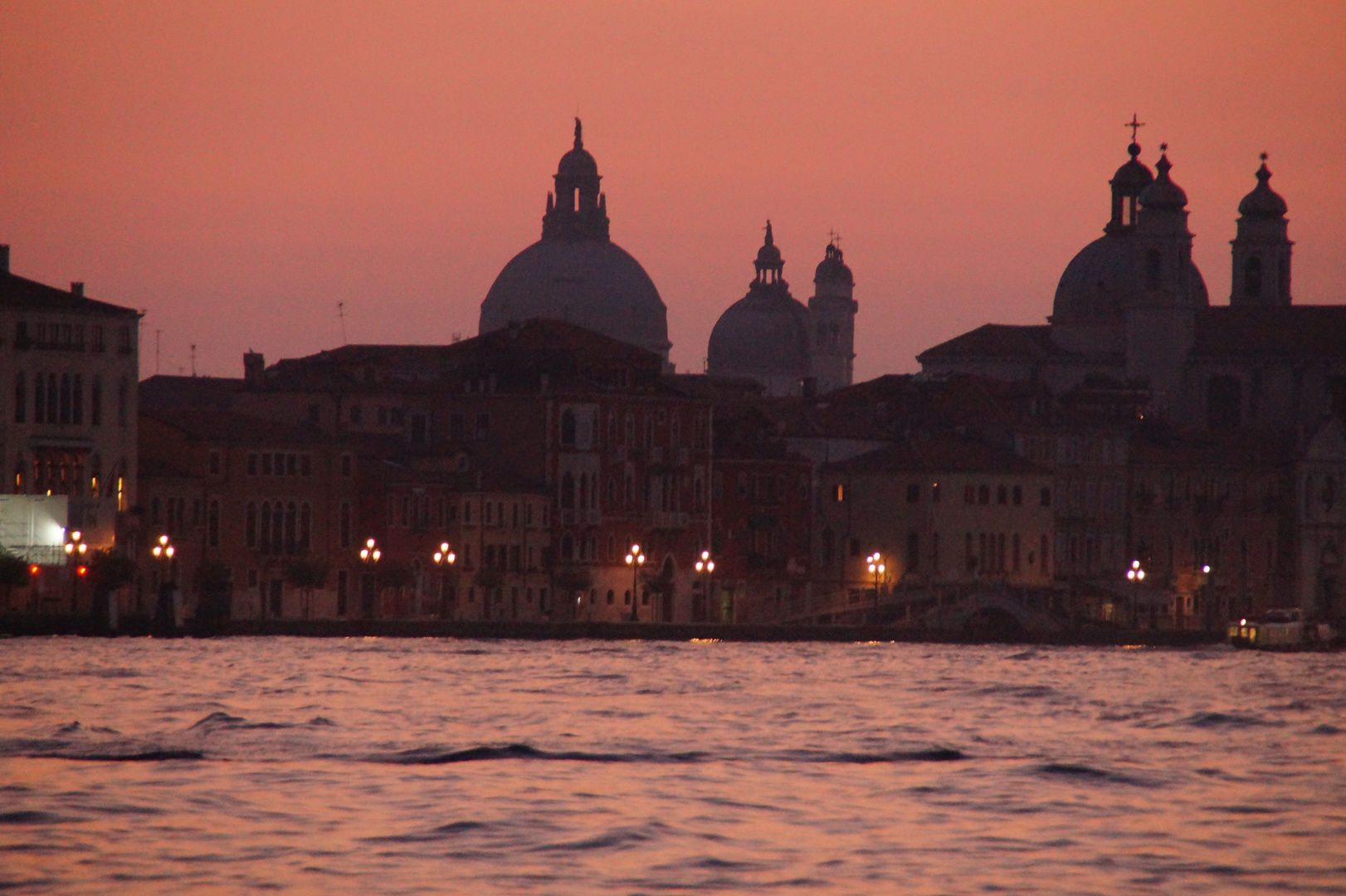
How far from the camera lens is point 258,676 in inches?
2308

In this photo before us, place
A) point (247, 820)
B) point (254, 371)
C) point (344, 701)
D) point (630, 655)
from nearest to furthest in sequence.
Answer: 1. point (247, 820)
2. point (344, 701)
3. point (630, 655)
4. point (254, 371)

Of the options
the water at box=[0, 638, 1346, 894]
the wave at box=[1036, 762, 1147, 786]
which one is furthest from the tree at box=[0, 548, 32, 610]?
the wave at box=[1036, 762, 1147, 786]

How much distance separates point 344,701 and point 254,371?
45886mm

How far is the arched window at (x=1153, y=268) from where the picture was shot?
12350 centimetres

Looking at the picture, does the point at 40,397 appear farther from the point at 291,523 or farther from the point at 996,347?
the point at 996,347

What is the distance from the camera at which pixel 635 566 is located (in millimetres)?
91000

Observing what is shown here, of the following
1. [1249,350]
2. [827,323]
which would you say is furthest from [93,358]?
[827,323]

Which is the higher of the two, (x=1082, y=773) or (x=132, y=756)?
(x=132, y=756)

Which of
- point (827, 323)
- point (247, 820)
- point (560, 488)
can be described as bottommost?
point (247, 820)

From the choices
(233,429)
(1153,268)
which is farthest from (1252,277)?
(233,429)

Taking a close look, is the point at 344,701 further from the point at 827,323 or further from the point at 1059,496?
the point at 827,323

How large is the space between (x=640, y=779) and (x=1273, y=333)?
8505 centimetres

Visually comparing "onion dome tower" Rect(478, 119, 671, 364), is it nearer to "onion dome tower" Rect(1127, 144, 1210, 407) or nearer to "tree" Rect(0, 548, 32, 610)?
"onion dome tower" Rect(1127, 144, 1210, 407)

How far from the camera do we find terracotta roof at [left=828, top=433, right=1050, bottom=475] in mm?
96312
